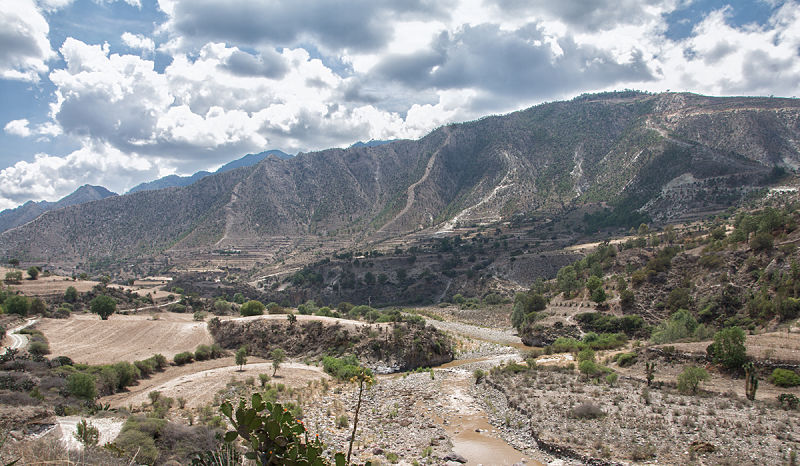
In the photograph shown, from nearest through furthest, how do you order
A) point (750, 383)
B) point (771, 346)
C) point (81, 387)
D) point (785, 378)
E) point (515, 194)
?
point (785, 378), point (81, 387), point (750, 383), point (771, 346), point (515, 194)

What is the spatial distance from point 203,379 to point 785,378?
116 feet

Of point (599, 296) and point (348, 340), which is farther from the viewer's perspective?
point (599, 296)

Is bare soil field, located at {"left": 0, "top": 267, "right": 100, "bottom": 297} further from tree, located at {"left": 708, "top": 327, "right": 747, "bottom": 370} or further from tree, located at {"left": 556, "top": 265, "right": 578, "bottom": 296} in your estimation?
tree, located at {"left": 708, "top": 327, "right": 747, "bottom": 370}

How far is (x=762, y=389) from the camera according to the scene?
2225cm

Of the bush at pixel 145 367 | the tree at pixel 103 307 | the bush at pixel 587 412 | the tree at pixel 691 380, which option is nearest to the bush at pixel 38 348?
the bush at pixel 145 367

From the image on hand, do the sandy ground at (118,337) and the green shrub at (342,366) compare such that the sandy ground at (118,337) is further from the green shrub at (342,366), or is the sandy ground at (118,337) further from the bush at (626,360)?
the bush at (626,360)

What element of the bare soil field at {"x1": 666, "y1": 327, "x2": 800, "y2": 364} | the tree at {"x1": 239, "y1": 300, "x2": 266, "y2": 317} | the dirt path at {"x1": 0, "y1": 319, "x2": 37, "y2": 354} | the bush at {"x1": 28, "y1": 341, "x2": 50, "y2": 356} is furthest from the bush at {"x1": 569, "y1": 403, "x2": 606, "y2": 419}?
the dirt path at {"x1": 0, "y1": 319, "x2": 37, "y2": 354}

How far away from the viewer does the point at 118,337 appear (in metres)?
42.4

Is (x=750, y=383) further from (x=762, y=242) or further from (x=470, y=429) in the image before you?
(x=762, y=242)

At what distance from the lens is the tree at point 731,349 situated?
2447 cm

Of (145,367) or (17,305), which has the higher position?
(17,305)

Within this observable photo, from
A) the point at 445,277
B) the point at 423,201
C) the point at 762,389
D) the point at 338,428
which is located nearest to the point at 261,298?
the point at 445,277

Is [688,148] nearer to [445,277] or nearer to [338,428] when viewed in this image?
[445,277]

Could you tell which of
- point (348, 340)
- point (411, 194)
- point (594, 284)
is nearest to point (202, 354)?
point (348, 340)
